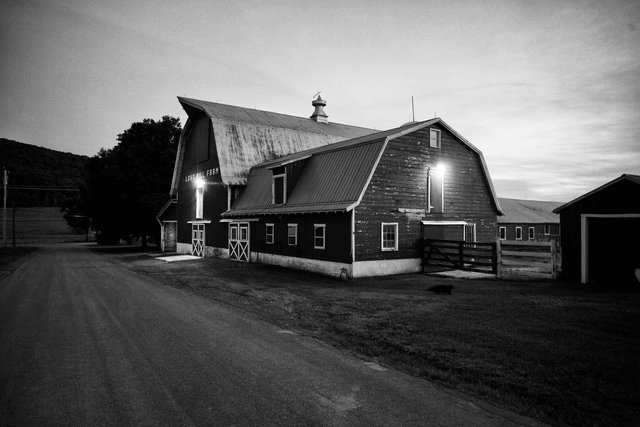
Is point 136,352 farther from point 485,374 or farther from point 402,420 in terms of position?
point 485,374

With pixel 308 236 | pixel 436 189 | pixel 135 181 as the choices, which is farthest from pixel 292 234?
pixel 135 181

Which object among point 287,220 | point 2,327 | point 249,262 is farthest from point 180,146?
point 2,327

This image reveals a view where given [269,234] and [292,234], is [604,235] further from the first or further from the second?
[269,234]

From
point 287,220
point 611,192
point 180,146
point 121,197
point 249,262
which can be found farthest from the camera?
point 121,197

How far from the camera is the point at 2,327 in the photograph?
27.8 ft

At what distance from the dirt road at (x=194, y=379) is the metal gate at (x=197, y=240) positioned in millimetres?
20080

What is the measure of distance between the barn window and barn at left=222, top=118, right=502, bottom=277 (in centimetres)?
5

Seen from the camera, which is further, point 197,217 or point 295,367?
point 197,217

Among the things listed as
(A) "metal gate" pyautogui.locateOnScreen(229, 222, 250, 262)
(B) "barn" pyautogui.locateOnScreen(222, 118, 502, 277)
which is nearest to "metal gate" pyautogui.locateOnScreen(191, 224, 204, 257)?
(A) "metal gate" pyautogui.locateOnScreen(229, 222, 250, 262)

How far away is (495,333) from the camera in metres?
7.80

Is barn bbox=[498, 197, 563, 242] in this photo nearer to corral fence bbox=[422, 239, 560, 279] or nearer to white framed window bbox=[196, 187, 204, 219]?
corral fence bbox=[422, 239, 560, 279]

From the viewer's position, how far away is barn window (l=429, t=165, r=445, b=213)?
19578 mm

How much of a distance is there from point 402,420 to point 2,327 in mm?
9374

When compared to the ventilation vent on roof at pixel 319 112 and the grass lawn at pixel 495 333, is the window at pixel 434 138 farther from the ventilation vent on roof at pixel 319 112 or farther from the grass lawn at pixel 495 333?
the ventilation vent on roof at pixel 319 112
